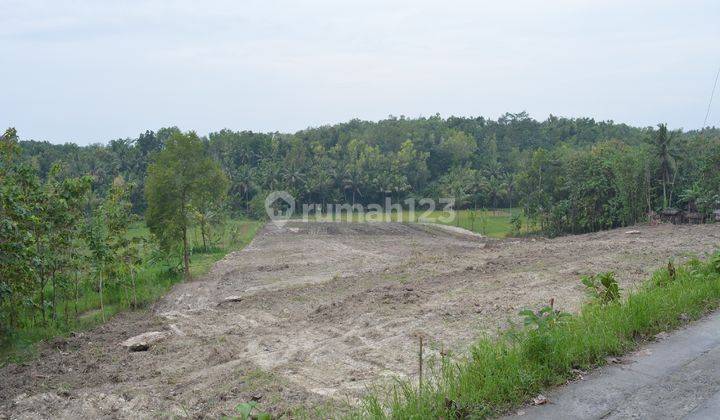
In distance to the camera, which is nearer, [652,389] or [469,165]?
[652,389]

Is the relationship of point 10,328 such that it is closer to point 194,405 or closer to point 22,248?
point 22,248

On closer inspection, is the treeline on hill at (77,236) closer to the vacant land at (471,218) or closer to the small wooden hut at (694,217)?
the small wooden hut at (694,217)

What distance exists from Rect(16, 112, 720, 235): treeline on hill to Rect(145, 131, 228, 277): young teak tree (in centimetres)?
1423

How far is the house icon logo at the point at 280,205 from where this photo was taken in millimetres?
59562

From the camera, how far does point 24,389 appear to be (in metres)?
9.40

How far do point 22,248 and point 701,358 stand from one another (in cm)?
992

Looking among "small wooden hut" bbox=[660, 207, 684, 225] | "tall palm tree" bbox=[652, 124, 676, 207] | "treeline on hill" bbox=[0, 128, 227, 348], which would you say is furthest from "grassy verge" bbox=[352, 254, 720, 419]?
"tall palm tree" bbox=[652, 124, 676, 207]

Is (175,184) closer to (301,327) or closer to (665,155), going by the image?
(301,327)

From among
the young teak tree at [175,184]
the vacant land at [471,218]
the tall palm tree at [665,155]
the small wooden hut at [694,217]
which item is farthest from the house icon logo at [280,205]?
the young teak tree at [175,184]

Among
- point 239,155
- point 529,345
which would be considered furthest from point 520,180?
point 529,345

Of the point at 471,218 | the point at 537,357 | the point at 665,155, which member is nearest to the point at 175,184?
the point at 537,357

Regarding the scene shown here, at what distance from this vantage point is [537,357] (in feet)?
18.0

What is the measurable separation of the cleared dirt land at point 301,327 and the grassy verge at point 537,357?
104 inches

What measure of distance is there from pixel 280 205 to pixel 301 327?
51.2 metres
